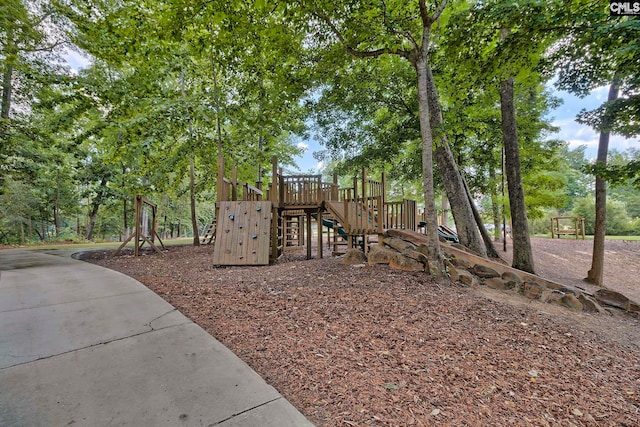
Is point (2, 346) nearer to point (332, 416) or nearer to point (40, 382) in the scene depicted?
point (40, 382)

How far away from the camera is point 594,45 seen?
4.51 metres

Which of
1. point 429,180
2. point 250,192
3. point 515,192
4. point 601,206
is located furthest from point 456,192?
point 250,192

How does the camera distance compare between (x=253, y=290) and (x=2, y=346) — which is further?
(x=253, y=290)

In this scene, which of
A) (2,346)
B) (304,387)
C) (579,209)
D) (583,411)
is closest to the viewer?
(583,411)

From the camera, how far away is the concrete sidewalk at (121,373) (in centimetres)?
143

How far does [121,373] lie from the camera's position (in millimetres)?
1777

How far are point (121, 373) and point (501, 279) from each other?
5614 millimetres

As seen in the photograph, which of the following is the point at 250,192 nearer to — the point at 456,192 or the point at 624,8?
the point at 456,192

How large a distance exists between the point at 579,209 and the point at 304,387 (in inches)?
1202

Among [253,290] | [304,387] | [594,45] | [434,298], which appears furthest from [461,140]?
[304,387]

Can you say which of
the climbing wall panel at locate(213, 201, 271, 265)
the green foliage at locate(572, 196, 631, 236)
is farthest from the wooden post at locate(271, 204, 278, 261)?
the green foliage at locate(572, 196, 631, 236)

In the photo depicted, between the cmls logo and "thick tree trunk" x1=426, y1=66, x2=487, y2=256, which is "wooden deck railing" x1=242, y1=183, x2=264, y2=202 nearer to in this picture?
"thick tree trunk" x1=426, y1=66, x2=487, y2=256

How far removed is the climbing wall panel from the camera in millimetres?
6348

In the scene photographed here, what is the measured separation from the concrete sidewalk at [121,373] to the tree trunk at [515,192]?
699 centimetres
